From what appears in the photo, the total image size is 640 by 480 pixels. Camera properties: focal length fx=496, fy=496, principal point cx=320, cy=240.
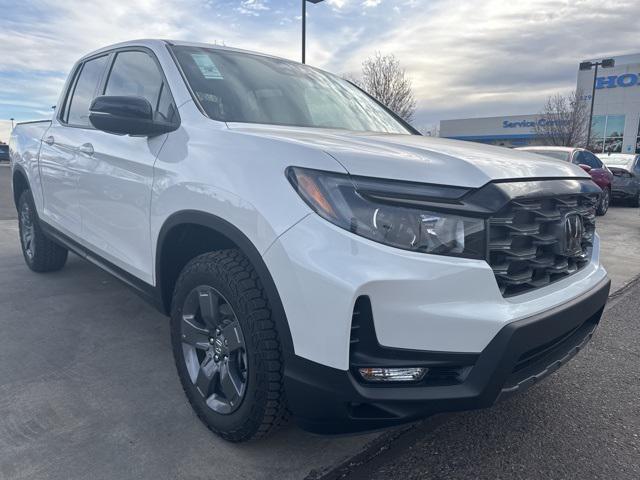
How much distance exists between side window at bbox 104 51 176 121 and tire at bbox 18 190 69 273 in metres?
1.85

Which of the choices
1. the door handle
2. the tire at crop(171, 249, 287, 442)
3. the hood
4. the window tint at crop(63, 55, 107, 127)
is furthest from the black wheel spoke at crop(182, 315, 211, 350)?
the window tint at crop(63, 55, 107, 127)

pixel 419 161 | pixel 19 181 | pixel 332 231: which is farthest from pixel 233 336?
pixel 19 181

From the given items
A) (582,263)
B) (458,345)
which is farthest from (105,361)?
(582,263)

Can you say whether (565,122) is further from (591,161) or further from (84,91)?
(84,91)

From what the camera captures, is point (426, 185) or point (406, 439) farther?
point (406, 439)

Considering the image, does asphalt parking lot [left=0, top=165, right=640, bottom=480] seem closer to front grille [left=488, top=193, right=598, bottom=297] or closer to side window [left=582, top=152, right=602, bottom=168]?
front grille [left=488, top=193, right=598, bottom=297]

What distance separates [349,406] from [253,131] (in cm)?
121

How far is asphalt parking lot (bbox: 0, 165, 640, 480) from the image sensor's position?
2.10 meters

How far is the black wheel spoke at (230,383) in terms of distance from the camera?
82.7 inches

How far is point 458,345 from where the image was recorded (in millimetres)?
1651

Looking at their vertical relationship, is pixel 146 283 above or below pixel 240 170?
below

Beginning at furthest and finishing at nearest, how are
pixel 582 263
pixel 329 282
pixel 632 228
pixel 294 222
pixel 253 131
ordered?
pixel 632 228
pixel 582 263
pixel 253 131
pixel 294 222
pixel 329 282

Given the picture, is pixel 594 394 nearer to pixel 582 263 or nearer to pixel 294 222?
pixel 582 263

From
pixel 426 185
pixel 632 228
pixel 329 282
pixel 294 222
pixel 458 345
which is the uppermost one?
pixel 426 185
